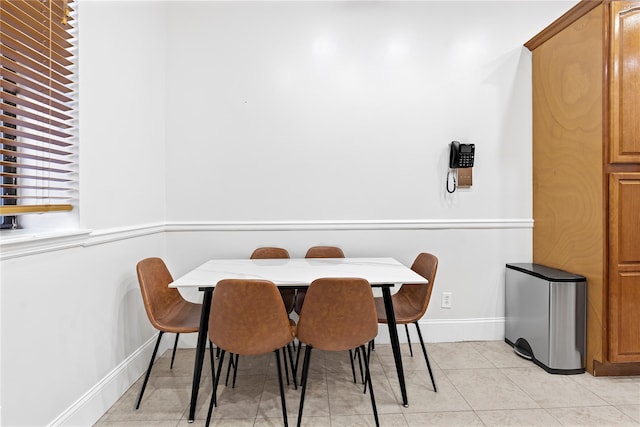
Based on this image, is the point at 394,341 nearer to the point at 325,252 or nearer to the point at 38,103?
the point at 325,252

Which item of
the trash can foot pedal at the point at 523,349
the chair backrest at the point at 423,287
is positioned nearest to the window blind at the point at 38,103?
the chair backrest at the point at 423,287

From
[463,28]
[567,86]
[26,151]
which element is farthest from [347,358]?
[463,28]

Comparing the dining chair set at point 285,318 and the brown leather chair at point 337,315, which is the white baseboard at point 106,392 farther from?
the brown leather chair at point 337,315

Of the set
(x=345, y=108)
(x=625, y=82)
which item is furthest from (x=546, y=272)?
(x=345, y=108)

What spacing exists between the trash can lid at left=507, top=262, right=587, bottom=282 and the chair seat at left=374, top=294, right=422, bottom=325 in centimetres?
97

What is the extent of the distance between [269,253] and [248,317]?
40.8 inches

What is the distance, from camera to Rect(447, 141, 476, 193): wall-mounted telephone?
2.70m

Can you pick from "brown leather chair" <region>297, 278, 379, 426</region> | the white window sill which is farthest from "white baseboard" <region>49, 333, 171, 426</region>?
"brown leather chair" <region>297, 278, 379, 426</region>

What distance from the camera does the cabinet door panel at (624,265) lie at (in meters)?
2.12

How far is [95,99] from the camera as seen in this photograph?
6.02ft

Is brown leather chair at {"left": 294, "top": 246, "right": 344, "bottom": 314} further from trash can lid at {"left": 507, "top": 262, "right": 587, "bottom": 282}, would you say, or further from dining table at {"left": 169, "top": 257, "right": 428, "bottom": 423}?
trash can lid at {"left": 507, "top": 262, "right": 587, "bottom": 282}

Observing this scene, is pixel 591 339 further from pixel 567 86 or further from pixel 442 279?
pixel 567 86

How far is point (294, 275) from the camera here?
193 centimetres

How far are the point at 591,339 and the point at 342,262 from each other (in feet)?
5.68
